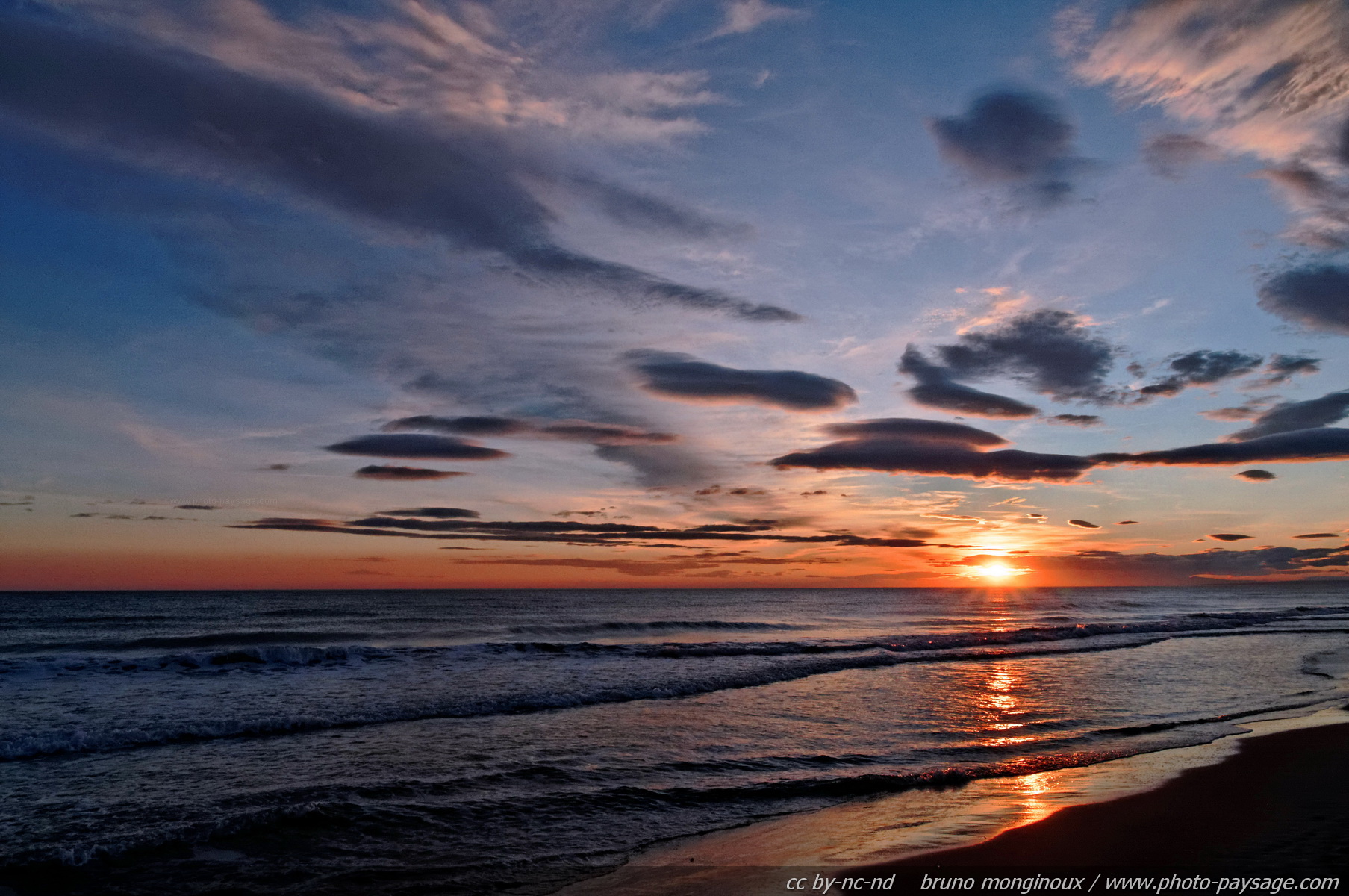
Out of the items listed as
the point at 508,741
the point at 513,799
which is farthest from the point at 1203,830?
the point at 508,741

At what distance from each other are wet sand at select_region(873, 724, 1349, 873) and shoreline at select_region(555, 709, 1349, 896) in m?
0.03

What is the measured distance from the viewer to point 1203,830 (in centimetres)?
1034

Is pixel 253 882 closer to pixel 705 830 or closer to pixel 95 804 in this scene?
pixel 95 804

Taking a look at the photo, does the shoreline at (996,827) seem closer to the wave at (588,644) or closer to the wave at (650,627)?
the wave at (588,644)

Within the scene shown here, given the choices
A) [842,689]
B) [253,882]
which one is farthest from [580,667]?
[253,882]

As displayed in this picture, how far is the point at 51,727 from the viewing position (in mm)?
17359

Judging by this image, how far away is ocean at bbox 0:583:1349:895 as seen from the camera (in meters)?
9.80

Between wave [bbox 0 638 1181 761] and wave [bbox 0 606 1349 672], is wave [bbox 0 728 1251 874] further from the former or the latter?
wave [bbox 0 606 1349 672]

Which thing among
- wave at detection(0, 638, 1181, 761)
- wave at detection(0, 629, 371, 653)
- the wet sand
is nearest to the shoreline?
the wet sand

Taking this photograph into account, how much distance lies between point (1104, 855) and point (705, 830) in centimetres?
546

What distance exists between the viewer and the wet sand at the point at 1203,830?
9055 mm

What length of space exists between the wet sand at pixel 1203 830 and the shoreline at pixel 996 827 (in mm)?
32

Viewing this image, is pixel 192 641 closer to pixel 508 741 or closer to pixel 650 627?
pixel 650 627

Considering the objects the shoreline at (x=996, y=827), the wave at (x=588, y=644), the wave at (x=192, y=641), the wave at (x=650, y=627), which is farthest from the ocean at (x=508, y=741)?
the wave at (x=650, y=627)
